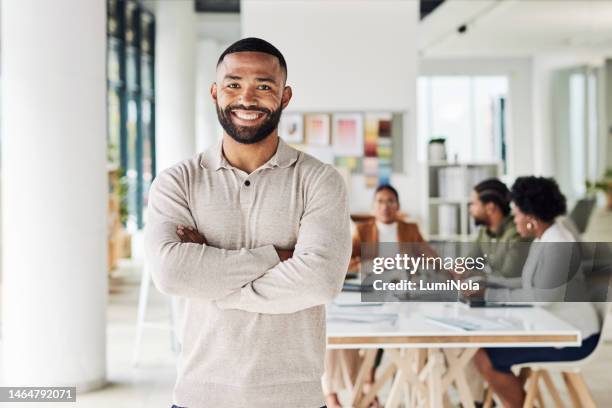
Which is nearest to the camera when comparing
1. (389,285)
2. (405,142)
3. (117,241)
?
(389,285)

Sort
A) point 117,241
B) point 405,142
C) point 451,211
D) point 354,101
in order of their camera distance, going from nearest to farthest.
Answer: point 354,101, point 405,142, point 451,211, point 117,241

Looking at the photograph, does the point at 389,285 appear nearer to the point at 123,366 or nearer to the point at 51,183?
the point at 51,183

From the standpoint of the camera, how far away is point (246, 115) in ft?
6.79

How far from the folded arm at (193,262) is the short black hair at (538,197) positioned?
87.3 inches

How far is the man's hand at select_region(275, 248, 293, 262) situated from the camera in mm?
2015

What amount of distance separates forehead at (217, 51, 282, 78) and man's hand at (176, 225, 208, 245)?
1.27 feet

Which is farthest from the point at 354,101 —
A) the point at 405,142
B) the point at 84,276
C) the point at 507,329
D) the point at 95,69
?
A: the point at 507,329

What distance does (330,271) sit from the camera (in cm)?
200

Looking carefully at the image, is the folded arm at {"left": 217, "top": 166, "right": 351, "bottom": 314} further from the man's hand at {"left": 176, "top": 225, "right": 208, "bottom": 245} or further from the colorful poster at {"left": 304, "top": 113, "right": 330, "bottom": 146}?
the colorful poster at {"left": 304, "top": 113, "right": 330, "bottom": 146}

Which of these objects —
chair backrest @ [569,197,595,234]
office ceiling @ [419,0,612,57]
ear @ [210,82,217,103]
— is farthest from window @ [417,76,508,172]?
ear @ [210,82,217,103]

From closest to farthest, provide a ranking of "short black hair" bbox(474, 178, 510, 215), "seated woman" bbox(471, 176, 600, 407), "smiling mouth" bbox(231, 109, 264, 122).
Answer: "smiling mouth" bbox(231, 109, 264, 122) → "seated woman" bbox(471, 176, 600, 407) → "short black hair" bbox(474, 178, 510, 215)

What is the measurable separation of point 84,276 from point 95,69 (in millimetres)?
1259

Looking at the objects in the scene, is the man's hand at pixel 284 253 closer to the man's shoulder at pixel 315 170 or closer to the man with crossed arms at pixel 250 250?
the man with crossed arms at pixel 250 250

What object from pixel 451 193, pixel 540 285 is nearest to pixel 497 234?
pixel 540 285
